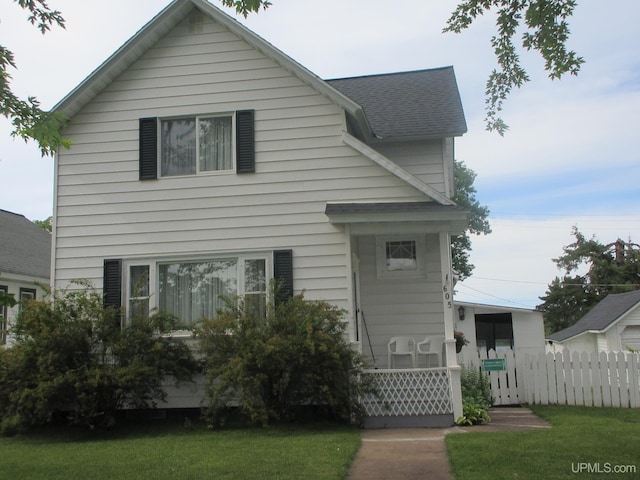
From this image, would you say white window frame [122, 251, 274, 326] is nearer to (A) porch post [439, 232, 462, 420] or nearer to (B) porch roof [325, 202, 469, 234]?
(B) porch roof [325, 202, 469, 234]

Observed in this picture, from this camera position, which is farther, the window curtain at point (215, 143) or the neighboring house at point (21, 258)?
the neighboring house at point (21, 258)

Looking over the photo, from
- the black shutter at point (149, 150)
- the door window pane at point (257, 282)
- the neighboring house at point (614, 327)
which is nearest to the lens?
the door window pane at point (257, 282)

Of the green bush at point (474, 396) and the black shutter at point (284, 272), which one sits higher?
the black shutter at point (284, 272)

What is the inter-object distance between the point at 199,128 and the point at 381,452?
268 inches

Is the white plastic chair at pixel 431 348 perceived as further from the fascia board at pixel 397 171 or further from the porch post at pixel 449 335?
the fascia board at pixel 397 171

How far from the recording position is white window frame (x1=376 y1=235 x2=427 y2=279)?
1220 centimetres

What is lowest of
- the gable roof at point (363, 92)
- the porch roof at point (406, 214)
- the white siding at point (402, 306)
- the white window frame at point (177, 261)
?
the white siding at point (402, 306)

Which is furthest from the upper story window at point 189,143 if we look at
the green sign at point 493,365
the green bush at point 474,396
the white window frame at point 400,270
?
the green sign at point 493,365

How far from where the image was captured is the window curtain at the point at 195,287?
1120 centimetres

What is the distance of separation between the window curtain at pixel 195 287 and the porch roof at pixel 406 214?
87.5 inches

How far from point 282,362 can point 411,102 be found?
7417 mm

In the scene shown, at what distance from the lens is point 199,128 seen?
38.6 feet

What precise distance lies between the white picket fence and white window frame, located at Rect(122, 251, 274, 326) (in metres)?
5.01

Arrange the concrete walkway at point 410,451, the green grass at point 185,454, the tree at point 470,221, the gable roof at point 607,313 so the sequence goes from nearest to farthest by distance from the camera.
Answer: the concrete walkway at point 410,451, the green grass at point 185,454, the gable roof at point 607,313, the tree at point 470,221
